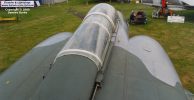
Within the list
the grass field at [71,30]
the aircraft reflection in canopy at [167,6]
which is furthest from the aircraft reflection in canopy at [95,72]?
the aircraft reflection in canopy at [167,6]

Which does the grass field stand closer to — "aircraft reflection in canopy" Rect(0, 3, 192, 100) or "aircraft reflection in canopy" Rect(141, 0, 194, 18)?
"aircraft reflection in canopy" Rect(141, 0, 194, 18)

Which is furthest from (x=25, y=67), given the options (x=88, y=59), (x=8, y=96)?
(x=88, y=59)

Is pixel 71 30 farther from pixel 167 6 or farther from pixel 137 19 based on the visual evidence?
pixel 167 6

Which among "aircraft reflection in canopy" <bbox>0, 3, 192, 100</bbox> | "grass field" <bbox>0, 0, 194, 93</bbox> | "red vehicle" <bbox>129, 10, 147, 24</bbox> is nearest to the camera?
"aircraft reflection in canopy" <bbox>0, 3, 192, 100</bbox>

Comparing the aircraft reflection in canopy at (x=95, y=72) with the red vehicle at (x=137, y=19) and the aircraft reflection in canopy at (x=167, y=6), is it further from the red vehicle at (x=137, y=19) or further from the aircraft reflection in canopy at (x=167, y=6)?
the aircraft reflection in canopy at (x=167, y=6)

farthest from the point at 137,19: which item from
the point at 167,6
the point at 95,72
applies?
the point at 95,72

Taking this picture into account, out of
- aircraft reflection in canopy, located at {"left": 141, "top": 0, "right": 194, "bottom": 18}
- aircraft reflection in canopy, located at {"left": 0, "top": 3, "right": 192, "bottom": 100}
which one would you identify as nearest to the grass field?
aircraft reflection in canopy, located at {"left": 141, "top": 0, "right": 194, "bottom": 18}
